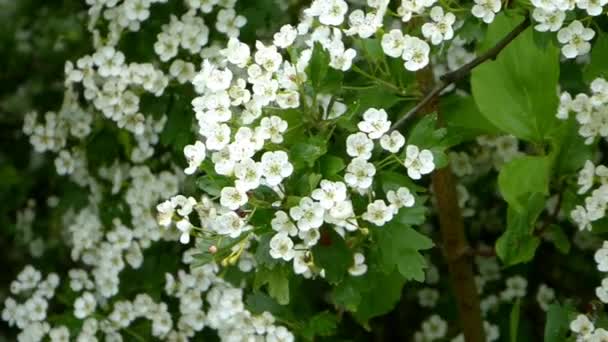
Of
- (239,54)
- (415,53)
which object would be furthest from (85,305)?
(415,53)

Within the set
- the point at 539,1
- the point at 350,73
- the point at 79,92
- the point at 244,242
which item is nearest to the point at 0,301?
the point at 79,92

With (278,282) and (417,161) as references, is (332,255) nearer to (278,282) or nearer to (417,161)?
(278,282)

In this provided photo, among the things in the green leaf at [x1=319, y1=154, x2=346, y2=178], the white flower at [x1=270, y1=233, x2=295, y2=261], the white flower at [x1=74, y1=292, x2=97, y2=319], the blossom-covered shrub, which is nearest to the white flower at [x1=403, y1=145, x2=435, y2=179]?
the blossom-covered shrub

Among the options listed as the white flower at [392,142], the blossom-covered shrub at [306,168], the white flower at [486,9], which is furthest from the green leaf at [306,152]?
the white flower at [486,9]

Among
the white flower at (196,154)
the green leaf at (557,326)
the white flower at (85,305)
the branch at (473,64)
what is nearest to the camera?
the white flower at (196,154)

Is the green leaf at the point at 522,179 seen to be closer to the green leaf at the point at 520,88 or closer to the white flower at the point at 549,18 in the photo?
the green leaf at the point at 520,88

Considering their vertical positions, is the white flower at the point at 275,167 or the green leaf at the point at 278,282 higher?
the white flower at the point at 275,167

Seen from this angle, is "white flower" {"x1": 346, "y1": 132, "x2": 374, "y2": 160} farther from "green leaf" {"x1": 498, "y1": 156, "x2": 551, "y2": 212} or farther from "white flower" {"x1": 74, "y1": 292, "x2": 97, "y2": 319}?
"white flower" {"x1": 74, "y1": 292, "x2": 97, "y2": 319}
